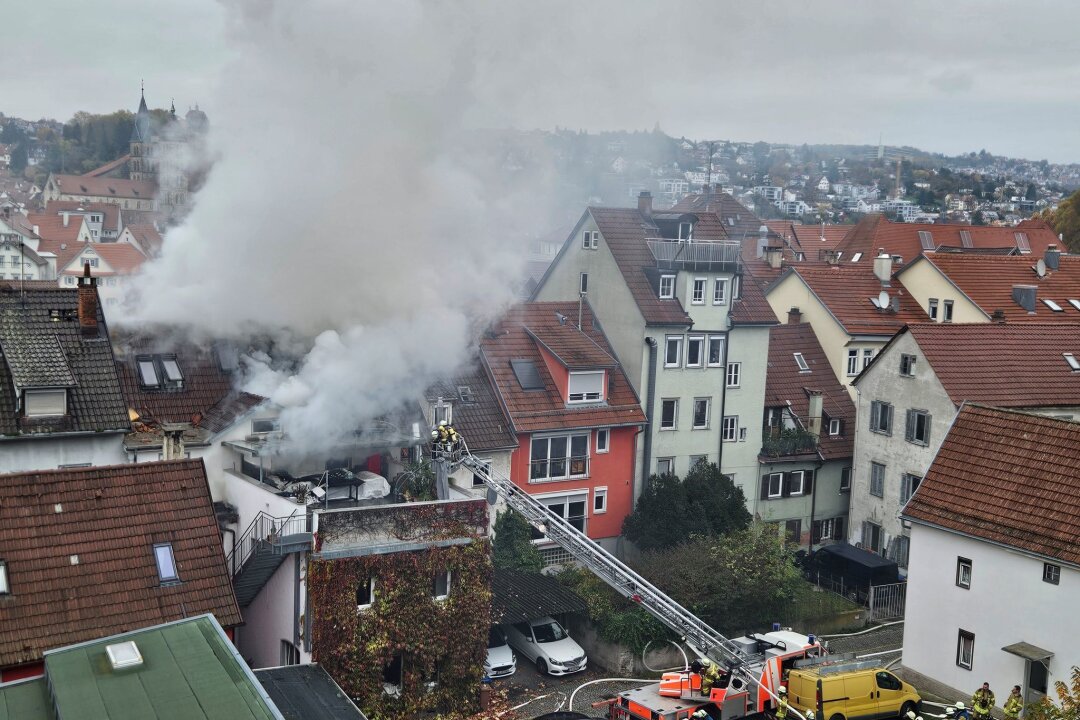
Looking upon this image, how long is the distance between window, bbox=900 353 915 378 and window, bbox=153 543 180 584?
25.6 meters

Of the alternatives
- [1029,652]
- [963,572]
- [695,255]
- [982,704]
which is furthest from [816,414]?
[982,704]

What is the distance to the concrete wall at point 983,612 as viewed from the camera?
24.9m

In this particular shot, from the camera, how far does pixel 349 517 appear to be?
2358 centimetres

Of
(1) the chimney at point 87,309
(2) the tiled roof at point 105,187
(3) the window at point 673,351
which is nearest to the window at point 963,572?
(3) the window at point 673,351

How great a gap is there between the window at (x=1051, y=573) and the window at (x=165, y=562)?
18.8 m

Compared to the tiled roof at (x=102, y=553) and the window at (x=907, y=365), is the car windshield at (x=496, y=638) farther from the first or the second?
the window at (x=907, y=365)

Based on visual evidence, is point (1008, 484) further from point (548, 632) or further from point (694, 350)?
point (694, 350)

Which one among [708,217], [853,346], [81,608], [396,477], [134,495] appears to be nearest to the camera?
[81,608]

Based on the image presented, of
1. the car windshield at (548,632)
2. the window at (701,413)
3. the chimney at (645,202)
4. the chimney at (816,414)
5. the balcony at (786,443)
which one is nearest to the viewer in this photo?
the car windshield at (548,632)

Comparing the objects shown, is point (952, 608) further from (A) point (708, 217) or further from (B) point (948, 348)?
(A) point (708, 217)

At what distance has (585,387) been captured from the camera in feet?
121

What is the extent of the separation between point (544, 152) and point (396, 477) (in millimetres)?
17793

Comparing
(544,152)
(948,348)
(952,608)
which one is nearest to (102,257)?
(544,152)

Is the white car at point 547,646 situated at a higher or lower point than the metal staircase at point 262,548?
Answer: lower
